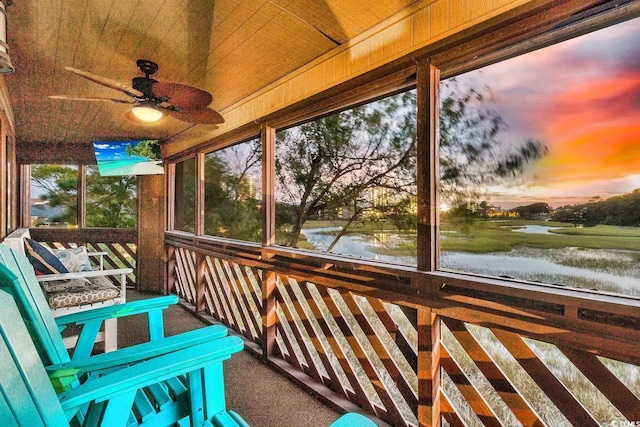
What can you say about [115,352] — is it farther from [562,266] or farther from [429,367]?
[562,266]

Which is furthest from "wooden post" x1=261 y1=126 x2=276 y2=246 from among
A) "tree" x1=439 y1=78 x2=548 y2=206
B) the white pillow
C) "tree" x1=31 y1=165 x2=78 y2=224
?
"tree" x1=31 y1=165 x2=78 y2=224

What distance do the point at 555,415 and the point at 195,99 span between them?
2665mm

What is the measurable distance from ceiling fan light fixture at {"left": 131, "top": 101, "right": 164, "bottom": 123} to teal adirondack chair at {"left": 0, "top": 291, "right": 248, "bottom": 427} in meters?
1.85

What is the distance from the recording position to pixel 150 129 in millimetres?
4598

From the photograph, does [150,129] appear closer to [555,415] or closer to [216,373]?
[216,373]

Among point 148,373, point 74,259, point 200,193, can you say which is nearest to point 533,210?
point 148,373

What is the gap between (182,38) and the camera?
2146 millimetres

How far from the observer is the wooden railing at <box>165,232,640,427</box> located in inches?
47.6

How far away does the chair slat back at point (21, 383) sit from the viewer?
858 millimetres

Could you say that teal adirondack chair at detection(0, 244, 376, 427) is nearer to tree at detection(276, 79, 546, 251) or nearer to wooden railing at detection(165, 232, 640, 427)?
wooden railing at detection(165, 232, 640, 427)

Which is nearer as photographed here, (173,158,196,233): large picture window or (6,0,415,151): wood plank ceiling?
(6,0,415,151): wood plank ceiling

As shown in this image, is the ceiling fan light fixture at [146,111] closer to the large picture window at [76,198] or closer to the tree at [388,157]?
the tree at [388,157]

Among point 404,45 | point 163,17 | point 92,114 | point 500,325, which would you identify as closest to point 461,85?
point 404,45

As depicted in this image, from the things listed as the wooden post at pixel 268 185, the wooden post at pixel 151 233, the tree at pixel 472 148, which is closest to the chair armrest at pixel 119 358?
the tree at pixel 472 148
